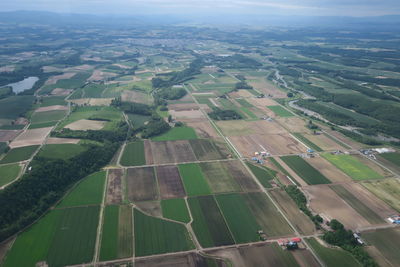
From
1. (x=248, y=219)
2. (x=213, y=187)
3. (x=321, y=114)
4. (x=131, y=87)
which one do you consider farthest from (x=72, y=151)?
(x=321, y=114)

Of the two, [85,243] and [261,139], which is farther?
[261,139]

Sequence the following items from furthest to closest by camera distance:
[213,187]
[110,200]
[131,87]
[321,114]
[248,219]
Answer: [131,87], [321,114], [213,187], [110,200], [248,219]

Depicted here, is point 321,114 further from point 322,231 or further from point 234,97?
point 322,231

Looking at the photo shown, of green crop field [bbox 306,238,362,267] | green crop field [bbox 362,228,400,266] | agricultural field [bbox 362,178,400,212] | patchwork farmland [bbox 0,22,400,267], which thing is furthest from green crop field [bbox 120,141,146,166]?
agricultural field [bbox 362,178,400,212]

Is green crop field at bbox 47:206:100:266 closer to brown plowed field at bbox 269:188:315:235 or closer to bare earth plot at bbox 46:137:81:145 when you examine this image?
bare earth plot at bbox 46:137:81:145

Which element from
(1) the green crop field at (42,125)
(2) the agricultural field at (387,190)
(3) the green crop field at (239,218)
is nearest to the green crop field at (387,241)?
(2) the agricultural field at (387,190)
